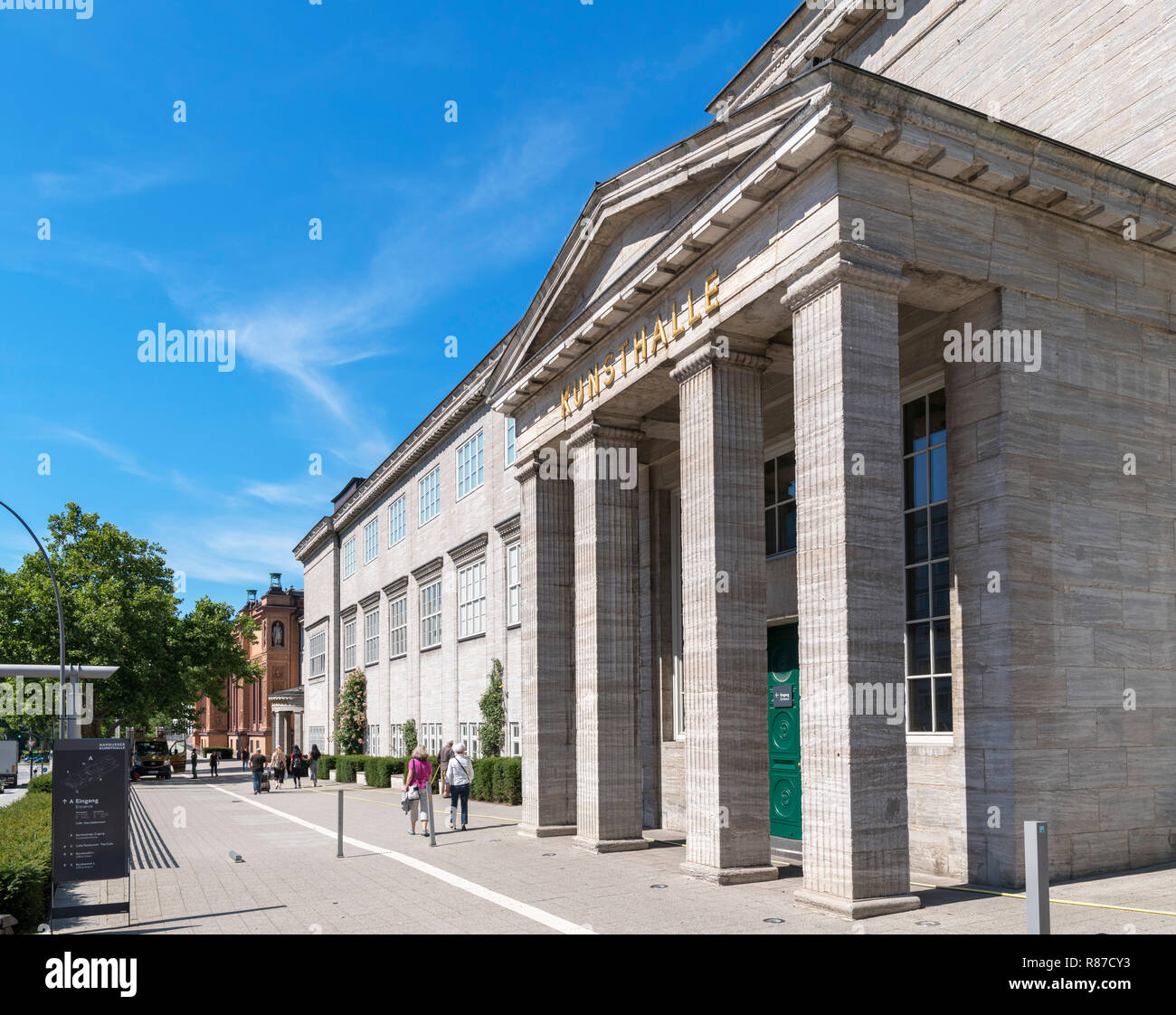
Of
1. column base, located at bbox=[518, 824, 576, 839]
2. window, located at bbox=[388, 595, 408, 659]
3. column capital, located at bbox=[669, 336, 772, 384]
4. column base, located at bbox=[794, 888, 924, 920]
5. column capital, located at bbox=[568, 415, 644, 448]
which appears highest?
column capital, located at bbox=[669, 336, 772, 384]

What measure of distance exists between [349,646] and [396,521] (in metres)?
11.3

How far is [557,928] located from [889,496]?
5447 millimetres

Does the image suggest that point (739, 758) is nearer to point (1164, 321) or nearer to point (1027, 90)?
point (1164, 321)

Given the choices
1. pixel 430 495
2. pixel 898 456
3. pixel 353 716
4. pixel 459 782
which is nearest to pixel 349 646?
pixel 353 716

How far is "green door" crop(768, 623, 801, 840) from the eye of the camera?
15.9 m

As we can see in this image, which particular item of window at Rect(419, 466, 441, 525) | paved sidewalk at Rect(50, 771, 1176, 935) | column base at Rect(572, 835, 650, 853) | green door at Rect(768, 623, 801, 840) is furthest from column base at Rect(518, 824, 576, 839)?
window at Rect(419, 466, 441, 525)

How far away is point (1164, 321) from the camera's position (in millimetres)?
13141

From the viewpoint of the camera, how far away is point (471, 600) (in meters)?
36.0

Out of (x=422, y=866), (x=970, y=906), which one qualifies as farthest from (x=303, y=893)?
(x=970, y=906)

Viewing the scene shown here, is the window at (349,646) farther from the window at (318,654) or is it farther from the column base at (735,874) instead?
the column base at (735,874)

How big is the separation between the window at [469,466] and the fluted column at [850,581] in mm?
25100

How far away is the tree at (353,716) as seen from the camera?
4934 cm

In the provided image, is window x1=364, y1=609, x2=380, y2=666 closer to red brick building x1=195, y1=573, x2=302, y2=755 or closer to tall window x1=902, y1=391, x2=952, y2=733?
tall window x1=902, y1=391, x2=952, y2=733

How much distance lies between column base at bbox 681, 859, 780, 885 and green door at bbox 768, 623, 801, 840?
315cm
